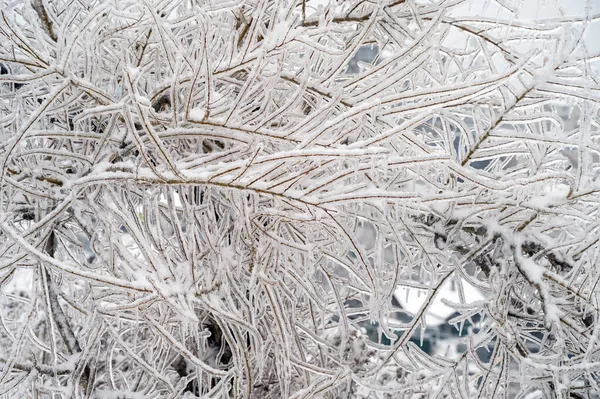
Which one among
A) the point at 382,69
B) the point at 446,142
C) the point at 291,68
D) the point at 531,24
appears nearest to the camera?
the point at 382,69

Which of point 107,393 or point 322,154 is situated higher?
point 322,154

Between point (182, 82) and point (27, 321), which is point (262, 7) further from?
point (27, 321)

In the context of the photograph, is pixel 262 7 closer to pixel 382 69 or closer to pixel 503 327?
pixel 382 69

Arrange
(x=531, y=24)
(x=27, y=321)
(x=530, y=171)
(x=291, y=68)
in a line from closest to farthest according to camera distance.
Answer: (x=27, y=321) < (x=531, y=24) < (x=530, y=171) < (x=291, y=68)

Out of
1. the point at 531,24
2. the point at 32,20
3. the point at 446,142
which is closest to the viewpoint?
the point at 32,20

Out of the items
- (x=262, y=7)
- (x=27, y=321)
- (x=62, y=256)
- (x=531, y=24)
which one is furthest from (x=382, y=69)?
(x=62, y=256)

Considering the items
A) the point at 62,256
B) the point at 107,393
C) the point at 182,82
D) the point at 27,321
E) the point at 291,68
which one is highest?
the point at 182,82

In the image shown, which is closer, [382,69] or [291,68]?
[382,69]

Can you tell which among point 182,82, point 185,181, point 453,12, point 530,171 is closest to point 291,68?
point 453,12

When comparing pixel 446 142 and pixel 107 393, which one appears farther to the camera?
pixel 446 142
